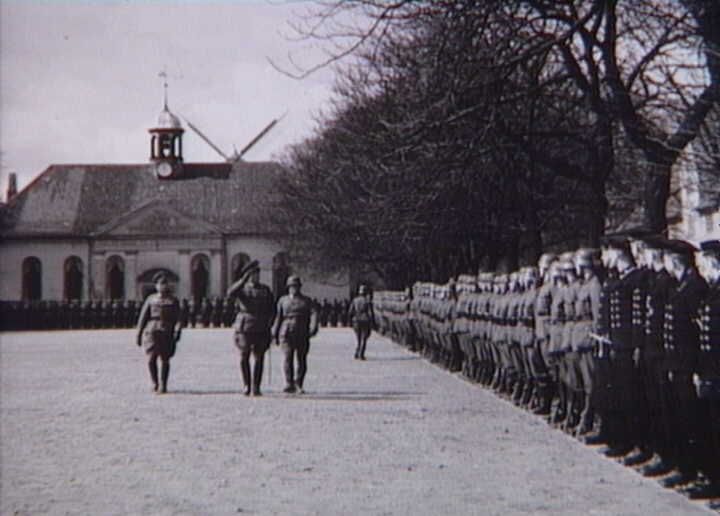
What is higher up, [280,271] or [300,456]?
[280,271]

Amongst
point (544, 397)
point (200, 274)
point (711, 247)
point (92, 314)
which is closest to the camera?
point (711, 247)

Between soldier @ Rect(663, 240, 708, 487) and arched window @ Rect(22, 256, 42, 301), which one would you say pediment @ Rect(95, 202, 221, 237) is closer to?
arched window @ Rect(22, 256, 42, 301)

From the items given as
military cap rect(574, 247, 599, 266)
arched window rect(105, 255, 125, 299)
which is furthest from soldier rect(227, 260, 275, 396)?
arched window rect(105, 255, 125, 299)

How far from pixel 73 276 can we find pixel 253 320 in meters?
66.1

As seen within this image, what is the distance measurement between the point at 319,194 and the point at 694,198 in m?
14.7

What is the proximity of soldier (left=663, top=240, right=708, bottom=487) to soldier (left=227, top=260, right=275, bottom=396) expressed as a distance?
973cm

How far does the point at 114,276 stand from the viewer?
267ft

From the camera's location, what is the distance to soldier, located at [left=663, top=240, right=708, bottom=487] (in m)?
9.10

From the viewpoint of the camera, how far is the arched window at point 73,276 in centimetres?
8212

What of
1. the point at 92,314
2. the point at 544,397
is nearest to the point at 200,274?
the point at 92,314

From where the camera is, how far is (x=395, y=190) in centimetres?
2506

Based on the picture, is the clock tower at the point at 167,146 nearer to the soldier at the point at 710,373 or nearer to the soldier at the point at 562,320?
the soldier at the point at 562,320

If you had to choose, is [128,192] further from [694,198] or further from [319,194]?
[694,198]

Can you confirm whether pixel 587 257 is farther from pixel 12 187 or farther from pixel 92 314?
pixel 12 187
